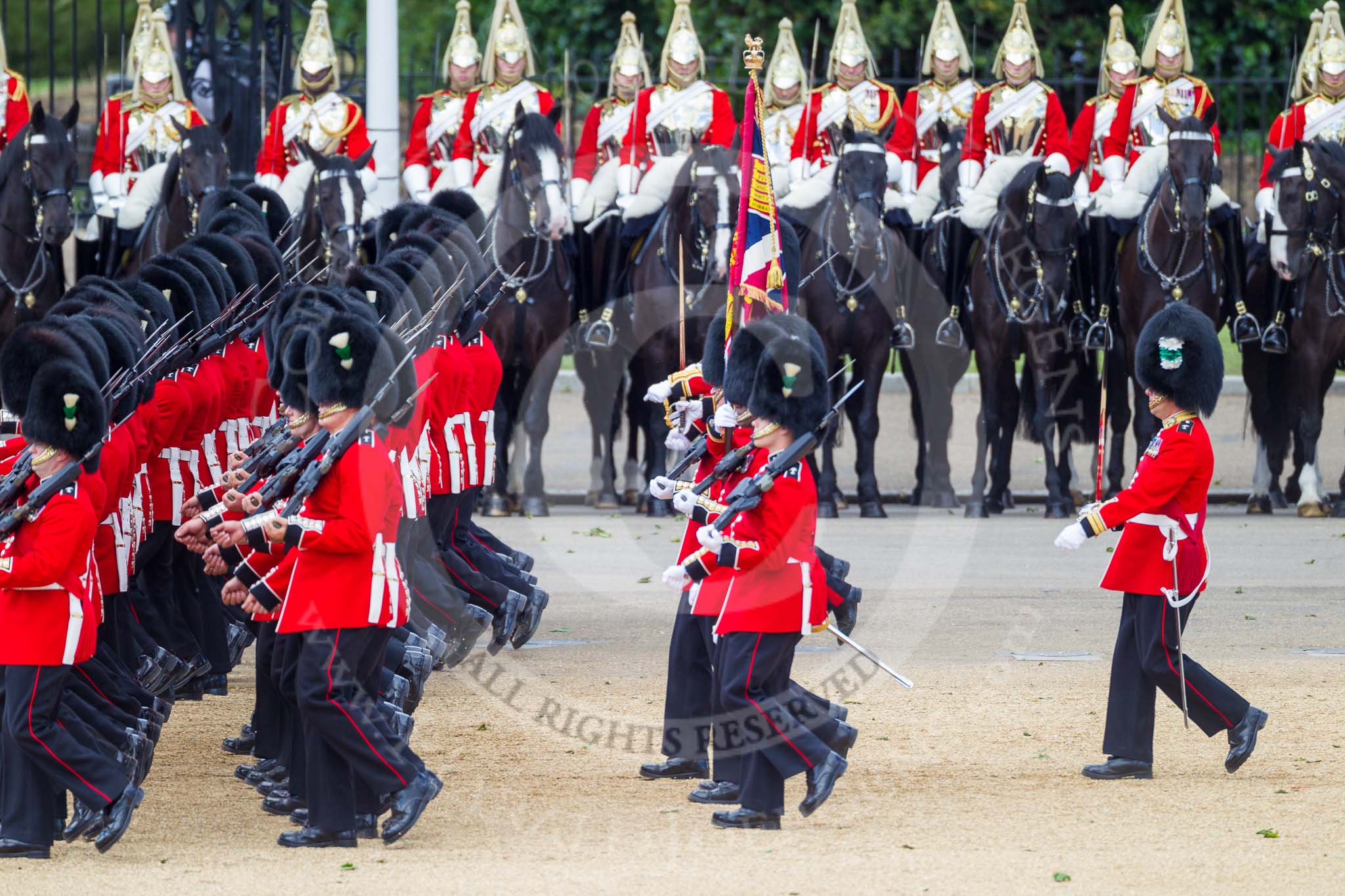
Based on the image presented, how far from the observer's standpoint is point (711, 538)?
5945 millimetres

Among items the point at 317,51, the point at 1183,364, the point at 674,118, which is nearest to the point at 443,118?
the point at 317,51

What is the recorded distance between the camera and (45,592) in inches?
222

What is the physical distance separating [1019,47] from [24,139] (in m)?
Result: 5.77

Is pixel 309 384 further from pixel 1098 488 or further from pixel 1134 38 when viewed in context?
pixel 1134 38

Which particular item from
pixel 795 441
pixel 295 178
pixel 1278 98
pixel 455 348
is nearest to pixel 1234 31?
pixel 1278 98

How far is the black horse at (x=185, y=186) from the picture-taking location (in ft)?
39.4

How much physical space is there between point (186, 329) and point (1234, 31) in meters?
16.6

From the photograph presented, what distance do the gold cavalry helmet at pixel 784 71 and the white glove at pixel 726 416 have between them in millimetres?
7223

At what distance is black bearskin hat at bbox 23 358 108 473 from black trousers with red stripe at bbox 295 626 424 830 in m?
0.76

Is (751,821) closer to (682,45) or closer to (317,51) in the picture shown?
(682,45)

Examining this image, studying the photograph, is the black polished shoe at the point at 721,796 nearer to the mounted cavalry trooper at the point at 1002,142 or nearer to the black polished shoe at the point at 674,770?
the black polished shoe at the point at 674,770

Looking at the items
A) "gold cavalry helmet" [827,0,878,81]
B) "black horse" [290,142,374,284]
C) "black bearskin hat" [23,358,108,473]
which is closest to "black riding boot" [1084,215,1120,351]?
"gold cavalry helmet" [827,0,878,81]

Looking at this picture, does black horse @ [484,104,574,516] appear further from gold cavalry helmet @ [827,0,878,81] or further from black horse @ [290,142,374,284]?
gold cavalry helmet @ [827,0,878,81]

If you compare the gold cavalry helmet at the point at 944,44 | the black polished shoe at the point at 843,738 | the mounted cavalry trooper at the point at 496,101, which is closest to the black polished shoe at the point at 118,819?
the black polished shoe at the point at 843,738
